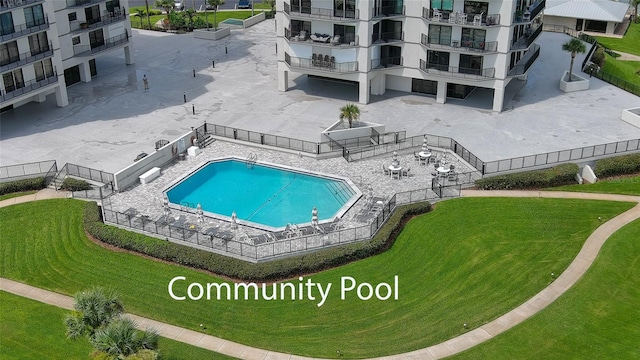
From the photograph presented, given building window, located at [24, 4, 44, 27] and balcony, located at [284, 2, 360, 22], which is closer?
building window, located at [24, 4, 44, 27]

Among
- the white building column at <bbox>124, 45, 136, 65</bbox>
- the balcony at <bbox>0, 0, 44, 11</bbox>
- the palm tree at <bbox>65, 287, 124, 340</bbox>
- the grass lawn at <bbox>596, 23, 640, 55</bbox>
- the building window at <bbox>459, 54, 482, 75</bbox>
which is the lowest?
the grass lawn at <bbox>596, 23, 640, 55</bbox>

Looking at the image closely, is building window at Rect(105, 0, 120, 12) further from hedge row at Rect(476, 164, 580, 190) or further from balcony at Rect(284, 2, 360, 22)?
hedge row at Rect(476, 164, 580, 190)

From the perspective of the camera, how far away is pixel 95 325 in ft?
93.5

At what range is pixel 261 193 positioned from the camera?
164 feet

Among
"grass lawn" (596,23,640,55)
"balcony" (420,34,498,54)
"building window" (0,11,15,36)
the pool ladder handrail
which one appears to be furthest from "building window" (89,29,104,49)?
"grass lawn" (596,23,640,55)

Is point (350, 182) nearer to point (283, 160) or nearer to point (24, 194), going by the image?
point (283, 160)

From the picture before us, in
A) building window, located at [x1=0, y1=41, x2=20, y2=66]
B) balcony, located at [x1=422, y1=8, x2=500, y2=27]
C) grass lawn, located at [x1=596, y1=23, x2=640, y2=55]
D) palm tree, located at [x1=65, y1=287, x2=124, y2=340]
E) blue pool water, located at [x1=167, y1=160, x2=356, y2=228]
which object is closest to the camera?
palm tree, located at [x1=65, y1=287, x2=124, y2=340]

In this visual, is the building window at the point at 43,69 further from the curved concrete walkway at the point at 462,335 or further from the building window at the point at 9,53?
the curved concrete walkway at the point at 462,335

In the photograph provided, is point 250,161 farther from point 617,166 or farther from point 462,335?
point 617,166

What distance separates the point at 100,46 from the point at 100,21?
2.57m

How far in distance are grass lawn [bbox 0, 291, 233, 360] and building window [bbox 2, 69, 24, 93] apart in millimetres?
26753

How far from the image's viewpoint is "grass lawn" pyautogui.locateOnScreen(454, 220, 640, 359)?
111 ft

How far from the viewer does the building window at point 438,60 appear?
62.6 meters

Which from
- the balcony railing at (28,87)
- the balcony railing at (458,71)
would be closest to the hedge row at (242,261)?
the balcony railing at (28,87)
